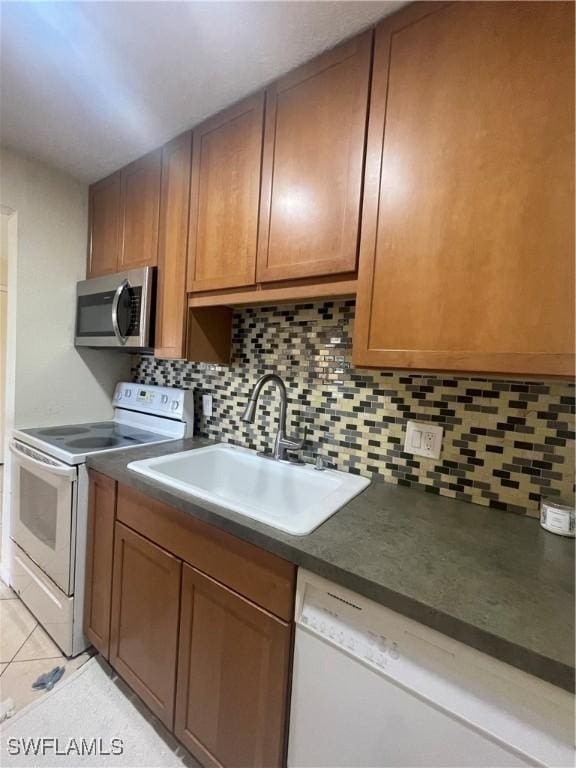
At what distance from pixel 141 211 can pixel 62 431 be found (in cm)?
121

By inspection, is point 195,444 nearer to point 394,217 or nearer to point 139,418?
point 139,418

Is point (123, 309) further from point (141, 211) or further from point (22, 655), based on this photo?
point (22, 655)

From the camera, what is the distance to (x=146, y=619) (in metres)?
1.19

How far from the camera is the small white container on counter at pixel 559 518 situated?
91 centimetres

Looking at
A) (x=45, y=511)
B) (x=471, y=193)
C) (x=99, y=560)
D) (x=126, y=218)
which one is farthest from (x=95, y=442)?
(x=471, y=193)

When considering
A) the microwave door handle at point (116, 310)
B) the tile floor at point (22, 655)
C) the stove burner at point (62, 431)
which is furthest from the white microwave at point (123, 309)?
the tile floor at point (22, 655)

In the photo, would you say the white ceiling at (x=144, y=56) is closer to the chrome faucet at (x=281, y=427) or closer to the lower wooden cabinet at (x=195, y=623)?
the chrome faucet at (x=281, y=427)

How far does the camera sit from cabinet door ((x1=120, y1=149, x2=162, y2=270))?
1.62 metres

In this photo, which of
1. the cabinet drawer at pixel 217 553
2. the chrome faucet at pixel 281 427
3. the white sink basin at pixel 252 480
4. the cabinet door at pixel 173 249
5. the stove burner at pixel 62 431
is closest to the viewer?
the cabinet drawer at pixel 217 553

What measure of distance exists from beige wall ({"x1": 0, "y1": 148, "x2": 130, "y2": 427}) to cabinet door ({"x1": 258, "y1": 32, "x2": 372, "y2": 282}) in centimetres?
135

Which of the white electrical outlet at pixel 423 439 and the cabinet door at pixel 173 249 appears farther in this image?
the cabinet door at pixel 173 249

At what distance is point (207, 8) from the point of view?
0.93 metres

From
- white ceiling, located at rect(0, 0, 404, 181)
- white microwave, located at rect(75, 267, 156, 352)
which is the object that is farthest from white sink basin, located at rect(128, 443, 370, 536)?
white ceiling, located at rect(0, 0, 404, 181)

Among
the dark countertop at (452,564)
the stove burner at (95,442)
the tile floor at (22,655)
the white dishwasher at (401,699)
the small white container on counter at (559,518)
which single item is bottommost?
the tile floor at (22,655)
